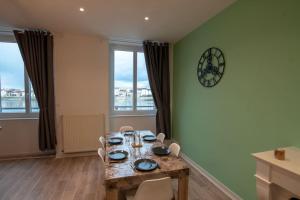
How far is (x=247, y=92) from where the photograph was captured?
210 centimetres

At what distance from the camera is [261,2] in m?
1.92

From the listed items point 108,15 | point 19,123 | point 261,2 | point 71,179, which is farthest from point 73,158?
point 261,2

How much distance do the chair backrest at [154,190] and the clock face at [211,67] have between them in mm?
1743

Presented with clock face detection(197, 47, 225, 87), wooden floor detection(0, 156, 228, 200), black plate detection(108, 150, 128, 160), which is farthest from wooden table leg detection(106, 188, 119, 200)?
clock face detection(197, 47, 225, 87)

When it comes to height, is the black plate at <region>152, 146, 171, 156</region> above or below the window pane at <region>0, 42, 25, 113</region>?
below

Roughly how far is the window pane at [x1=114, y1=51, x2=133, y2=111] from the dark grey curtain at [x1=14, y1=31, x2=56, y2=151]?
1.30 metres

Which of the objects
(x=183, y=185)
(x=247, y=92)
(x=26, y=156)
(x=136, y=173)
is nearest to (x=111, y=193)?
(x=136, y=173)

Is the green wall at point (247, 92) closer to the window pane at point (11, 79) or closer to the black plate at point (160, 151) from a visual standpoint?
the black plate at point (160, 151)

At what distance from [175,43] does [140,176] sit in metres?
3.28

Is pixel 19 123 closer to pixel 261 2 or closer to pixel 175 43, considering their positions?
pixel 175 43

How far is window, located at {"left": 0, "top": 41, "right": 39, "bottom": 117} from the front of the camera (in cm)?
344

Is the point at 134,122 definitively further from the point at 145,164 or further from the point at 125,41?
the point at 145,164

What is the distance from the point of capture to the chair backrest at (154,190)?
142 centimetres

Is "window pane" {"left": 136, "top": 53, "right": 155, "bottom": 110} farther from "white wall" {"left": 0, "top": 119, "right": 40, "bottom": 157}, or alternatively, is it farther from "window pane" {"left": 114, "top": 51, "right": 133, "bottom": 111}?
"white wall" {"left": 0, "top": 119, "right": 40, "bottom": 157}
